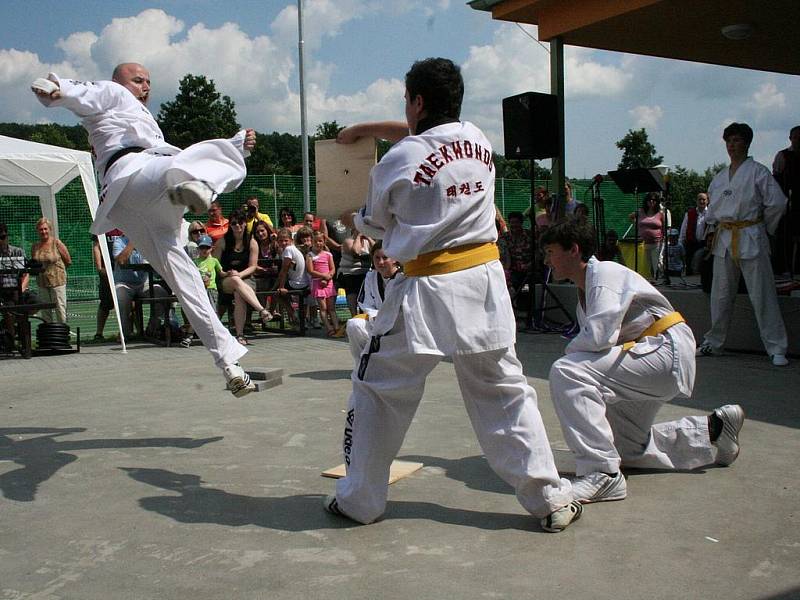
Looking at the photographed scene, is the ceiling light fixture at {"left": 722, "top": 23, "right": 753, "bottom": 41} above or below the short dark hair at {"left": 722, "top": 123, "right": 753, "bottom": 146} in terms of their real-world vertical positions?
above

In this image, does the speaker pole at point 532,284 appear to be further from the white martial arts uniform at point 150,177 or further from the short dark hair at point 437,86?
the short dark hair at point 437,86

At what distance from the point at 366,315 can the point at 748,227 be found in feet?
14.1

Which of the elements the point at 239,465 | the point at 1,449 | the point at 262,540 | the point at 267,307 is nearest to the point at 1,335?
the point at 267,307

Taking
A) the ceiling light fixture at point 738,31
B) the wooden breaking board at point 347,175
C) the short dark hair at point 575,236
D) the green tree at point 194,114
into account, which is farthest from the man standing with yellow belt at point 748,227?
the green tree at point 194,114

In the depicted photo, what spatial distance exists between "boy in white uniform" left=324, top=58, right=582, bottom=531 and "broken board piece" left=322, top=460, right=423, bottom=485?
71 cm

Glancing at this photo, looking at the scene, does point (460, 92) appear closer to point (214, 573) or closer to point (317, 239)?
point (214, 573)

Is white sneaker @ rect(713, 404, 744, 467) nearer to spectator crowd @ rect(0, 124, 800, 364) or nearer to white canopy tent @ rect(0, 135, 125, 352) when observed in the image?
spectator crowd @ rect(0, 124, 800, 364)

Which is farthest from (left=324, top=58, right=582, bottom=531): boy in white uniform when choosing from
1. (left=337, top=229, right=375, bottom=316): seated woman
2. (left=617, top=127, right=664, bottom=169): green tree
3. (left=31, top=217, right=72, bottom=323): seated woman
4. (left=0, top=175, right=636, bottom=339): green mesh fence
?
(left=617, top=127, right=664, bottom=169): green tree

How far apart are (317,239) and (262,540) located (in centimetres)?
856

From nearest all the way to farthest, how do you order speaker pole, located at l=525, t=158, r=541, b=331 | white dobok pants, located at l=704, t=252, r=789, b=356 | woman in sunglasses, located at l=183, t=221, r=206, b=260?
white dobok pants, located at l=704, t=252, r=789, b=356, woman in sunglasses, located at l=183, t=221, r=206, b=260, speaker pole, located at l=525, t=158, r=541, b=331

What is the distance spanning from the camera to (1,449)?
16.1 feet

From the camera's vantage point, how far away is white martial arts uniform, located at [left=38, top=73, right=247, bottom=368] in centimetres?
461

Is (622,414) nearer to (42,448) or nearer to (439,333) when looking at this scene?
(439,333)

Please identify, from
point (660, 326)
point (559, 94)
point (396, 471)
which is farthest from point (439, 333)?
point (559, 94)
